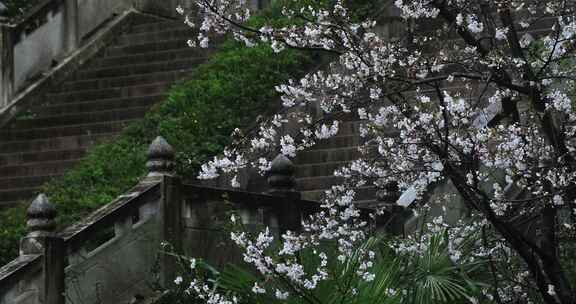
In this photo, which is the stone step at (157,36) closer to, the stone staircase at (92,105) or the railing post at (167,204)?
the stone staircase at (92,105)

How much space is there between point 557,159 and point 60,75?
13.7 metres

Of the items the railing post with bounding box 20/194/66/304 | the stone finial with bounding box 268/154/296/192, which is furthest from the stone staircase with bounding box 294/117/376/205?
the railing post with bounding box 20/194/66/304

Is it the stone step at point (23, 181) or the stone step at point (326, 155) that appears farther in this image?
the stone step at point (23, 181)

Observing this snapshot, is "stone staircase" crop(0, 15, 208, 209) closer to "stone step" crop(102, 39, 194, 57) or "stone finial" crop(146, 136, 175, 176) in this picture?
"stone step" crop(102, 39, 194, 57)

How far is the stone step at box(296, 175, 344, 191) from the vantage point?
50.0 feet

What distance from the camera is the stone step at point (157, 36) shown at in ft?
72.1

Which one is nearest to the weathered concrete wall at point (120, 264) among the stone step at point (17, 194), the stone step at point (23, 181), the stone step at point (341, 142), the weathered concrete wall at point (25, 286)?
the weathered concrete wall at point (25, 286)

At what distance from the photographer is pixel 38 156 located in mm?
18656

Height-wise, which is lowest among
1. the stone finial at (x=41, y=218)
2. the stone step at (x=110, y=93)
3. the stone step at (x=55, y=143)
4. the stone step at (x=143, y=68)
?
the stone finial at (x=41, y=218)

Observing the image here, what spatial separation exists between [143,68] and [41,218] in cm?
1029

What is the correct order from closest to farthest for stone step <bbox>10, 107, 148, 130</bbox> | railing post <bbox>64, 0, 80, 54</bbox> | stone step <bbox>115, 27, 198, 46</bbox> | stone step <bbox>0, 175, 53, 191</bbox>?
stone step <bbox>0, 175, 53, 191</bbox> < stone step <bbox>10, 107, 148, 130</bbox> < stone step <bbox>115, 27, 198, 46</bbox> < railing post <bbox>64, 0, 80, 54</bbox>

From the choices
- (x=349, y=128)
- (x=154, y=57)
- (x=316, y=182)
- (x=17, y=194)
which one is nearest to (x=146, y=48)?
(x=154, y=57)

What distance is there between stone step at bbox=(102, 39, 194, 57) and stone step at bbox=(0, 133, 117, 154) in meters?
3.11

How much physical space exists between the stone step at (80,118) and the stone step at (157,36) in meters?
2.74
